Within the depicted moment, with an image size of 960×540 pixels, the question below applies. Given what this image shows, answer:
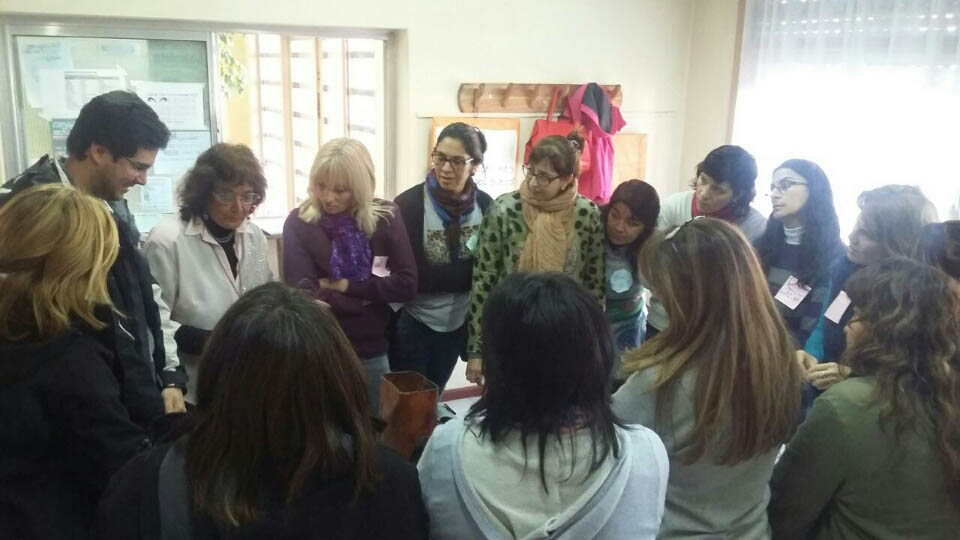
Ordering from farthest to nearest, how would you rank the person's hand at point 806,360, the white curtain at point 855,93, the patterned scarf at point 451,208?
the white curtain at point 855,93 < the patterned scarf at point 451,208 < the person's hand at point 806,360

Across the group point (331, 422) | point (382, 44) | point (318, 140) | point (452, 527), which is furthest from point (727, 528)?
point (318, 140)

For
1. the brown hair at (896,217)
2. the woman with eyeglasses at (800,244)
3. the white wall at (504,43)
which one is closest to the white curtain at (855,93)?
the white wall at (504,43)

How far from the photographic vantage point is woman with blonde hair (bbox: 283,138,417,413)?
2377 mm

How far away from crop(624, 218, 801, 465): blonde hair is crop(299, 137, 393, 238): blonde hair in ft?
3.98

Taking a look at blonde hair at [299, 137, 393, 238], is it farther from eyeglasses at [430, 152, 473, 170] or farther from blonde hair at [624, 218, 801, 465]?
blonde hair at [624, 218, 801, 465]

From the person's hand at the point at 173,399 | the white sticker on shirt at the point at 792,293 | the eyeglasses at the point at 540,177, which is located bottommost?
the person's hand at the point at 173,399

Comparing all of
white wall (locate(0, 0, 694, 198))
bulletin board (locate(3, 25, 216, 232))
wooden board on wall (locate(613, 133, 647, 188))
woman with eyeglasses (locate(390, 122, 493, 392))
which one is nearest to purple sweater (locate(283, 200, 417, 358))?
woman with eyeglasses (locate(390, 122, 493, 392))

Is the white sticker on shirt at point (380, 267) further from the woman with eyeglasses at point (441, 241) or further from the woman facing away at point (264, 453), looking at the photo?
the woman facing away at point (264, 453)

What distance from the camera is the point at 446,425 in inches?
48.7

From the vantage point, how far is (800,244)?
2.56 metres

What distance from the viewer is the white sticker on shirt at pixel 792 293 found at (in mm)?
2504

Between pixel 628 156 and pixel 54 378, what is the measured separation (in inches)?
135

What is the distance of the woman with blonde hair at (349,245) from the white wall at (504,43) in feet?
3.98

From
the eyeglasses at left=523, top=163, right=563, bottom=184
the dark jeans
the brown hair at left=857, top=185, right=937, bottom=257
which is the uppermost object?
the eyeglasses at left=523, top=163, right=563, bottom=184
